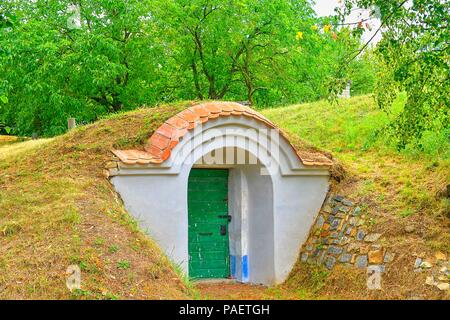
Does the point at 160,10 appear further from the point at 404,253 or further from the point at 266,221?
the point at 404,253

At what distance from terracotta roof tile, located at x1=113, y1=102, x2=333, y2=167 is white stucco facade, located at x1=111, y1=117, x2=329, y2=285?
0.11m

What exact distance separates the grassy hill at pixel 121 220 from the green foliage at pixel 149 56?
909 centimetres

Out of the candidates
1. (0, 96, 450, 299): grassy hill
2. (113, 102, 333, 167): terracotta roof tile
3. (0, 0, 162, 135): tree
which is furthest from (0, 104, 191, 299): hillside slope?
(0, 0, 162, 135): tree

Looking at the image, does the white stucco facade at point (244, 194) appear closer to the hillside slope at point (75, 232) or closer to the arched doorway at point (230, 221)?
the arched doorway at point (230, 221)

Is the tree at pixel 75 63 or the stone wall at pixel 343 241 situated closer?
the stone wall at pixel 343 241

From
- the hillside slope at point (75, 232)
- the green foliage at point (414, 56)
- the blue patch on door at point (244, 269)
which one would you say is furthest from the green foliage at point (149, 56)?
the green foliage at point (414, 56)

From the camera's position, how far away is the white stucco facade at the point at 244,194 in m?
9.55

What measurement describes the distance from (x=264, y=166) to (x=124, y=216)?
2983mm

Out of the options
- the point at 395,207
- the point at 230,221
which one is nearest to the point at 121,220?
the point at 230,221

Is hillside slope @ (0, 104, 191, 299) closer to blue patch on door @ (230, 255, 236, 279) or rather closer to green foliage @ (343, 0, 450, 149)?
blue patch on door @ (230, 255, 236, 279)

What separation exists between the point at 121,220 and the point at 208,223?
3035 millimetres

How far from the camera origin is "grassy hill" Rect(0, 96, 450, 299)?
7004 millimetres

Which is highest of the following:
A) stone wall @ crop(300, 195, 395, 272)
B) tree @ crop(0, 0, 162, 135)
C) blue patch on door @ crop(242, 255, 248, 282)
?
tree @ crop(0, 0, 162, 135)

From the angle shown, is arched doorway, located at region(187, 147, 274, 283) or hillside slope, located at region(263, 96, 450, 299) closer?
hillside slope, located at region(263, 96, 450, 299)
